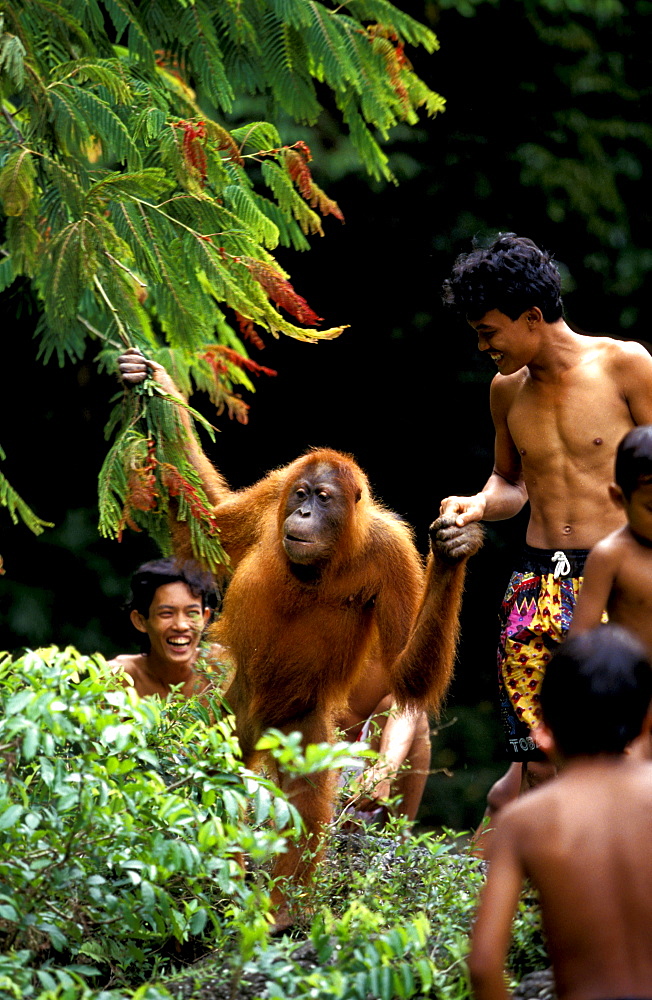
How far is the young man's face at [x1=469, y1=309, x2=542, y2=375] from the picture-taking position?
14.4ft

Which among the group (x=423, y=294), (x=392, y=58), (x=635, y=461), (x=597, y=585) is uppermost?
(x=392, y=58)

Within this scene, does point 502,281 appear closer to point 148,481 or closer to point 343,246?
point 148,481

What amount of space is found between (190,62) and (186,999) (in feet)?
10.3

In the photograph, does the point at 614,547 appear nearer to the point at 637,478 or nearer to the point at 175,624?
the point at 637,478

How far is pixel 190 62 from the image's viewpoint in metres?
4.71

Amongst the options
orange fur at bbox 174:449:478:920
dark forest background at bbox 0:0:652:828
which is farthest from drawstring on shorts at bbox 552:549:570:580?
dark forest background at bbox 0:0:652:828

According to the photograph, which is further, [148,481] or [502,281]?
[502,281]

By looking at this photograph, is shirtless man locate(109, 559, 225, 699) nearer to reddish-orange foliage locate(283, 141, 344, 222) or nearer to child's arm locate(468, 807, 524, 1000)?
reddish-orange foliage locate(283, 141, 344, 222)

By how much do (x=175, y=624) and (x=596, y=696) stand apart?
384 cm

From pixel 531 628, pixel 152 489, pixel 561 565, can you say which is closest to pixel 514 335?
pixel 561 565

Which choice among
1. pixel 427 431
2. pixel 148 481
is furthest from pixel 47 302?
pixel 427 431

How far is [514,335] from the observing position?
14.4ft

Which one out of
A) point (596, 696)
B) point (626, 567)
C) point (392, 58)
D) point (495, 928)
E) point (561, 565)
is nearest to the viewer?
point (495, 928)

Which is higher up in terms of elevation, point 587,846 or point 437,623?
point 437,623
